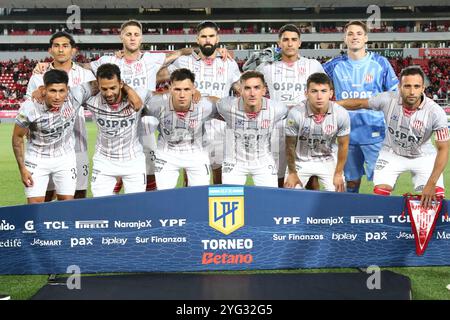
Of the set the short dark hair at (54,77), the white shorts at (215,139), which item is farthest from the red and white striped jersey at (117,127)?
the white shorts at (215,139)

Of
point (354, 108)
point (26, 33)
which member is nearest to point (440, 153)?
point (354, 108)

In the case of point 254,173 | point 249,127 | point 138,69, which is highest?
point 138,69

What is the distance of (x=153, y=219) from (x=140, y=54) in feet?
7.12

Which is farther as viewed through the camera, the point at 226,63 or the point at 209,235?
the point at 226,63

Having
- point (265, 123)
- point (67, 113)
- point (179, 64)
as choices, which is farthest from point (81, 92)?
point (265, 123)

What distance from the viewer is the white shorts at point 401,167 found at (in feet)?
16.8

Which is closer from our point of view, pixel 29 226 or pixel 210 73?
pixel 29 226

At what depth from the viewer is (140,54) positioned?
589 centimetres

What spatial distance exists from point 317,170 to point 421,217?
1.14 metres

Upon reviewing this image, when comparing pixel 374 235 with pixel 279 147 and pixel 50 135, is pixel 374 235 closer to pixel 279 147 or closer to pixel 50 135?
pixel 279 147

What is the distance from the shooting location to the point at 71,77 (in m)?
5.55

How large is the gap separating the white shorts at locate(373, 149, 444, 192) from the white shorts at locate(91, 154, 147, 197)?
7.07ft

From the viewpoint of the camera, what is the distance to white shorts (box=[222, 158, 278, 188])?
523 centimetres

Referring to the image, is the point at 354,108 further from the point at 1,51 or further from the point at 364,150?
the point at 1,51
